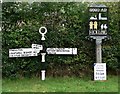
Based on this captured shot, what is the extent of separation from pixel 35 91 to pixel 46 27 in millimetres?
1758

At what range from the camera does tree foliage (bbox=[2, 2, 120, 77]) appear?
721 centimetres

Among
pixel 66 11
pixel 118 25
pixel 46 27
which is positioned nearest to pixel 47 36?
pixel 46 27

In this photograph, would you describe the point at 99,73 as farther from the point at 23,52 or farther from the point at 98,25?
the point at 23,52

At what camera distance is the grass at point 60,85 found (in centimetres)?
635

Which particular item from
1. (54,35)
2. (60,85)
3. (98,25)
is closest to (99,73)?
(60,85)

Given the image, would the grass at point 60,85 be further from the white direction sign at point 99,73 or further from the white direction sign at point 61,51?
the white direction sign at point 61,51

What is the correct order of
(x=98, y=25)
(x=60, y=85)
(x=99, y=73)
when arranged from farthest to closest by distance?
(x=98, y=25) < (x=99, y=73) < (x=60, y=85)

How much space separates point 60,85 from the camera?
6.70m

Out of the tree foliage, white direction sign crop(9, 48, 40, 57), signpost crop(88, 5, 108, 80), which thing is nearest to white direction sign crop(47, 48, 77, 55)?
the tree foliage

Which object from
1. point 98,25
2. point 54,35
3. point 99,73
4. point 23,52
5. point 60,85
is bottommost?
point 60,85

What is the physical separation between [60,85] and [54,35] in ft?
4.15

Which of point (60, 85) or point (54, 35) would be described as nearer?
point (60, 85)

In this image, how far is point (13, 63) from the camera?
7.20 m

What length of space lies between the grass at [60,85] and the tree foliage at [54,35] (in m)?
0.22
